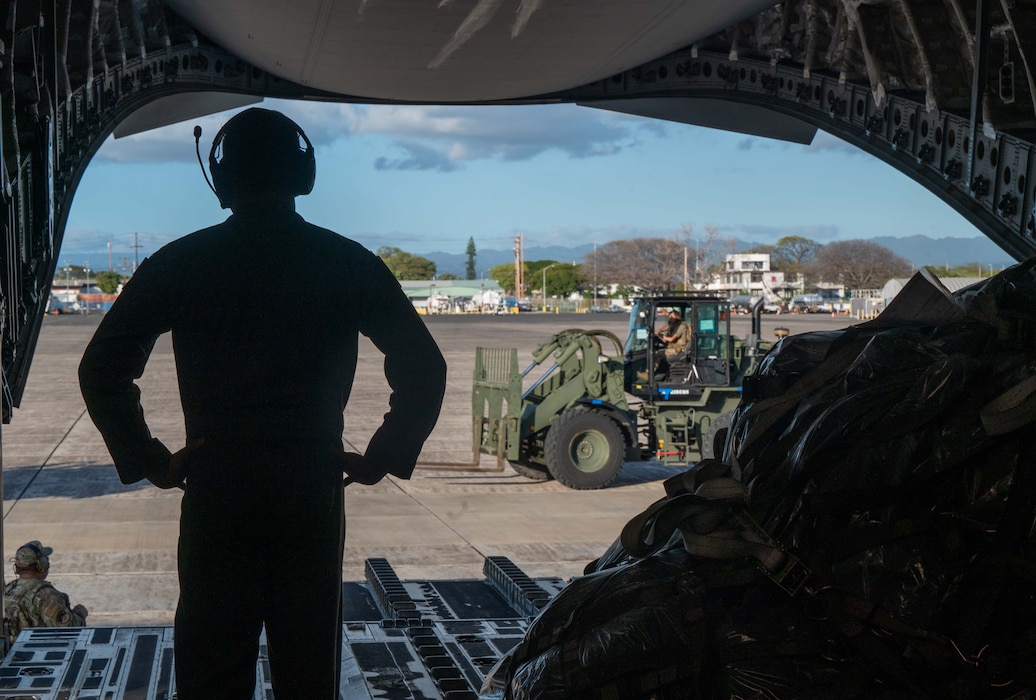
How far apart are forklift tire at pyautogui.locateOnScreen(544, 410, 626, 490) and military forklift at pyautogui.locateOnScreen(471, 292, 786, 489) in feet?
0.04

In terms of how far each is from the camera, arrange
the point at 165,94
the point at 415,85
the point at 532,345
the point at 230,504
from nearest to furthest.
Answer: the point at 230,504
the point at 415,85
the point at 165,94
the point at 532,345

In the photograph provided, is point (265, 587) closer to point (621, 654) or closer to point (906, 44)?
point (621, 654)

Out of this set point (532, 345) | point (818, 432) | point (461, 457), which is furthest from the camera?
point (532, 345)

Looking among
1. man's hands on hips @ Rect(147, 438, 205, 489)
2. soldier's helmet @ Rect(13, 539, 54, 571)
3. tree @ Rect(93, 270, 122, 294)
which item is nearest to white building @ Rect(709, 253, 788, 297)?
soldier's helmet @ Rect(13, 539, 54, 571)

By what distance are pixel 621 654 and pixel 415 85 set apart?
8773 millimetres

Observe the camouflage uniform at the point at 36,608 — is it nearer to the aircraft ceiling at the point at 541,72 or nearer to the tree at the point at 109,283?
the aircraft ceiling at the point at 541,72

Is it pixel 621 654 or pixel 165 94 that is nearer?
pixel 621 654

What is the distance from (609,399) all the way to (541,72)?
16.8 ft

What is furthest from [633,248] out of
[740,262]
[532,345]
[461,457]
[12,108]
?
[12,108]

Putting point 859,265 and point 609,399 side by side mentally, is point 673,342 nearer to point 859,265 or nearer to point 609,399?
point 609,399

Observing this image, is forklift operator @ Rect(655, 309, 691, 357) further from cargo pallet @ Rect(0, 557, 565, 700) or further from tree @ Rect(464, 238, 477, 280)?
tree @ Rect(464, 238, 477, 280)

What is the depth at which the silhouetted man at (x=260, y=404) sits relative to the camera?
2541mm

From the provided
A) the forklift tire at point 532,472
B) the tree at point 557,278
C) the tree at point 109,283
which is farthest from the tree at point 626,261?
the forklift tire at point 532,472

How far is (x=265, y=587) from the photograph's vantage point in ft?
8.43
